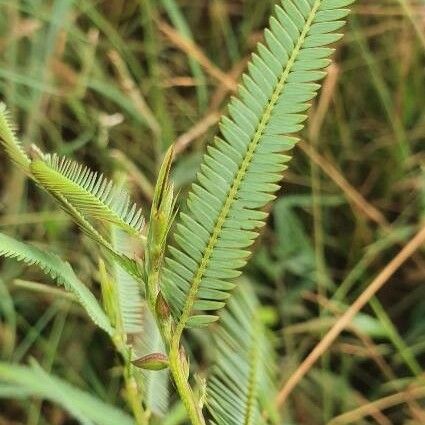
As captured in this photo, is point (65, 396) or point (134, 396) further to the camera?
point (65, 396)

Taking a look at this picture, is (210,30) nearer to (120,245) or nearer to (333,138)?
(333,138)

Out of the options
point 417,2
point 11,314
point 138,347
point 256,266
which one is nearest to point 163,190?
point 138,347

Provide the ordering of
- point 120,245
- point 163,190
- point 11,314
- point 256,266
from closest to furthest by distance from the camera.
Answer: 1. point 163,190
2. point 120,245
3. point 11,314
4. point 256,266

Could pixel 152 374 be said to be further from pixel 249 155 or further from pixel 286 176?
pixel 286 176

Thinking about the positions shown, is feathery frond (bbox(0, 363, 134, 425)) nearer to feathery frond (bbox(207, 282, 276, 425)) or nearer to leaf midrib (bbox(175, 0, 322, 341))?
feathery frond (bbox(207, 282, 276, 425))

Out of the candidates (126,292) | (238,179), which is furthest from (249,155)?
(126,292)
